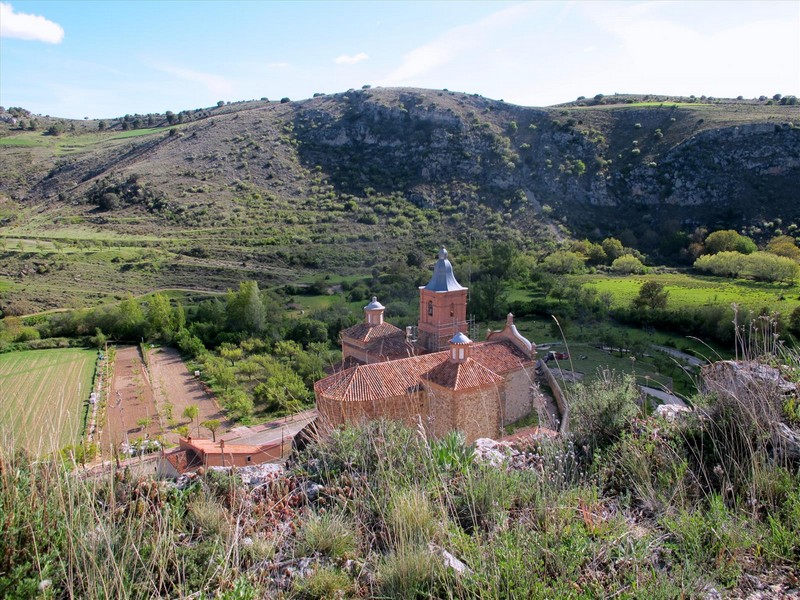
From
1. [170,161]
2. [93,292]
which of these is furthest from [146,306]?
[170,161]

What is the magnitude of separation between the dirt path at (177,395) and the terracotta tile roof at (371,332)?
8.70 m

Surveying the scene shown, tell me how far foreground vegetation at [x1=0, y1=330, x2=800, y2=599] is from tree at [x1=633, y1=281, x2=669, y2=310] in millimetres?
35881

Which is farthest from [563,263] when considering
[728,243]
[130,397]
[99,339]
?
[99,339]

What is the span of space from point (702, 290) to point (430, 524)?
47.2 m

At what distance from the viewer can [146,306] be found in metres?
44.8

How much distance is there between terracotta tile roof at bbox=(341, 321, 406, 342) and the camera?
21.5 meters

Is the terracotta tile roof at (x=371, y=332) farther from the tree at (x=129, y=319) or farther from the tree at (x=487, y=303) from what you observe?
the tree at (x=129, y=319)

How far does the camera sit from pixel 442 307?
2134cm

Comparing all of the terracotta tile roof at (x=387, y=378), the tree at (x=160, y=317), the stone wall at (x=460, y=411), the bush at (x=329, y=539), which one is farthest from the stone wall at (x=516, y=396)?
the tree at (x=160, y=317)

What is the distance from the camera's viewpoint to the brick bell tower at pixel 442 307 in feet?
69.8

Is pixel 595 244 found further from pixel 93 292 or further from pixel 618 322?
pixel 93 292

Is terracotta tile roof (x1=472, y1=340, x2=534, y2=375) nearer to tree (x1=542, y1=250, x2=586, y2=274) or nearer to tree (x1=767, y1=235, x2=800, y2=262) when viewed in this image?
tree (x1=542, y1=250, x2=586, y2=274)

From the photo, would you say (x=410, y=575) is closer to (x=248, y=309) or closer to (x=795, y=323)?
(x=795, y=323)

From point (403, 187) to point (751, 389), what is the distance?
216ft
